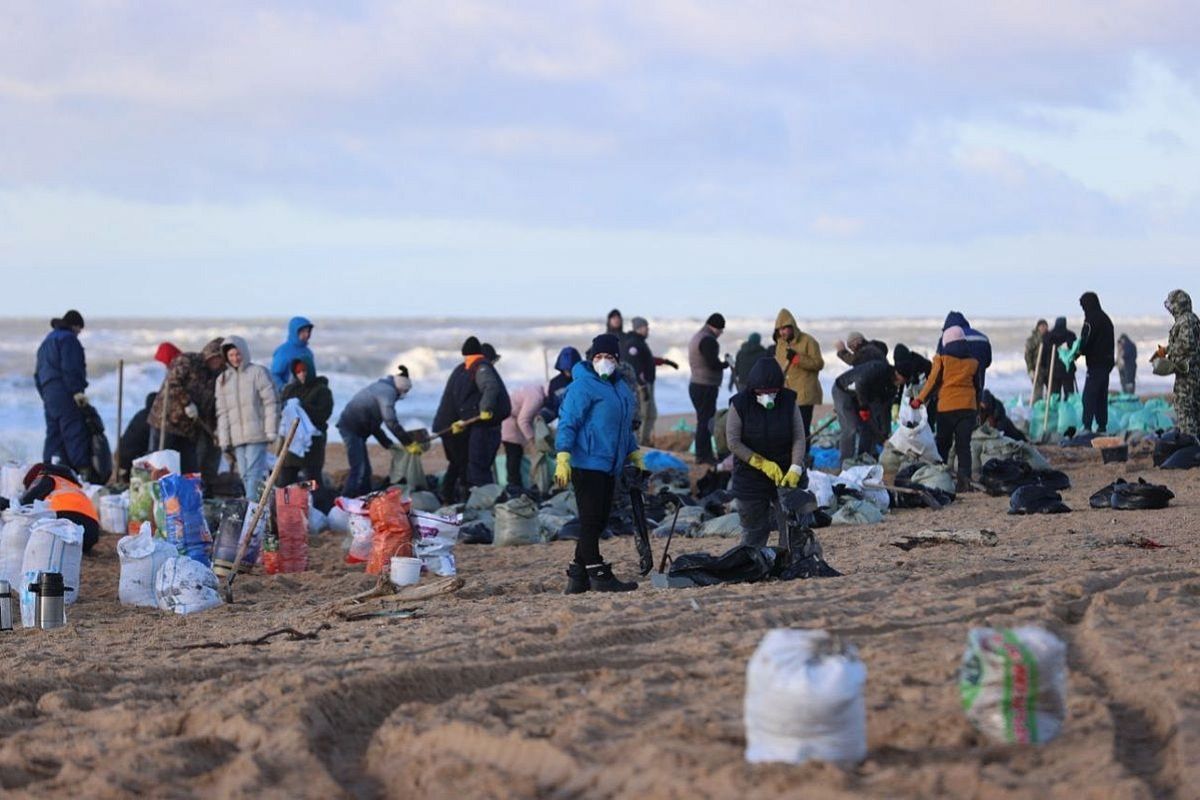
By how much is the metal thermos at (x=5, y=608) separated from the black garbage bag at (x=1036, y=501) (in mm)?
7210

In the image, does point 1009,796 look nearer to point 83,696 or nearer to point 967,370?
point 83,696

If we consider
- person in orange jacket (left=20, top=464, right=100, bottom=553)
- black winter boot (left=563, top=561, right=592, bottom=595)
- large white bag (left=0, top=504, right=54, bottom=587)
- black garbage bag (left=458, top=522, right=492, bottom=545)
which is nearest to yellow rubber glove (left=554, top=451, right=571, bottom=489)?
black winter boot (left=563, top=561, right=592, bottom=595)

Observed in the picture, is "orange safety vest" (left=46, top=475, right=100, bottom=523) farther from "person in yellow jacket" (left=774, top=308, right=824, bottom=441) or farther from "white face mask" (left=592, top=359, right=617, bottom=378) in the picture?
"person in yellow jacket" (left=774, top=308, right=824, bottom=441)

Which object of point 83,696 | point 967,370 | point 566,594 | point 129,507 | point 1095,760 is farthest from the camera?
point 967,370

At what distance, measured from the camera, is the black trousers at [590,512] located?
29.5 ft

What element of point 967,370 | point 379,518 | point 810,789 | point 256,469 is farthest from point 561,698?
point 967,370

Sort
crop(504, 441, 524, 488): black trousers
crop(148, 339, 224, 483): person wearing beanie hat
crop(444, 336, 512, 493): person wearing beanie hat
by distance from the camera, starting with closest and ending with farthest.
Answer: crop(148, 339, 224, 483): person wearing beanie hat → crop(444, 336, 512, 493): person wearing beanie hat → crop(504, 441, 524, 488): black trousers

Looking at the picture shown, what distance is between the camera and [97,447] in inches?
649

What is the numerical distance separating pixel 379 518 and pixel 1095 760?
23.0 ft

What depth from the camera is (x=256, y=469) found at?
43.1 feet

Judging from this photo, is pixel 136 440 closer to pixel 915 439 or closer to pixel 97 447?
pixel 97 447

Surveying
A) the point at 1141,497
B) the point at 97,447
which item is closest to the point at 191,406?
the point at 97,447

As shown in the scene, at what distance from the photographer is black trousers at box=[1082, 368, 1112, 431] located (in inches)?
748

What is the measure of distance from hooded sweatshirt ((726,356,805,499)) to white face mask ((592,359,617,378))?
0.96 meters
